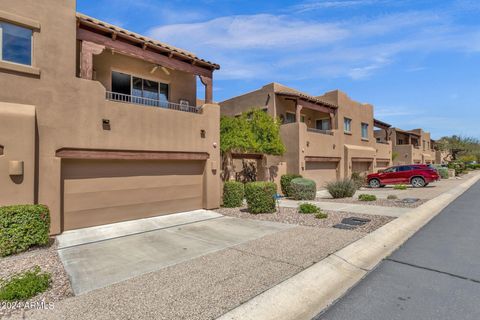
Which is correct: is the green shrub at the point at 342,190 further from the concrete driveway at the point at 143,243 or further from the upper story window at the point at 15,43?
the upper story window at the point at 15,43

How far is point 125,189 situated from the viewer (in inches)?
392

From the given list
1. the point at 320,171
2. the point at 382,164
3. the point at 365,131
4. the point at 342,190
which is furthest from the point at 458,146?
the point at 342,190

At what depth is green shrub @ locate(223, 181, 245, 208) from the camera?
1277 cm

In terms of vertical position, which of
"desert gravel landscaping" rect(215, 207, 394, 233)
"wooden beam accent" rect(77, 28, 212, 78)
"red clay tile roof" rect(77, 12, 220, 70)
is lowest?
"desert gravel landscaping" rect(215, 207, 394, 233)

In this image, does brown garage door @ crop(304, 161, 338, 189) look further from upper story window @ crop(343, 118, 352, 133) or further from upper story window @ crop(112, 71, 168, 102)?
upper story window @ crop(112, 71, 168, 102)

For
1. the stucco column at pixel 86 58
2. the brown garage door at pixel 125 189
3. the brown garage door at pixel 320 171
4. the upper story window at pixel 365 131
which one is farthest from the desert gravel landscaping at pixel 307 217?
the upper story window at pixel 365 131

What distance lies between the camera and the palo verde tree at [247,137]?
557 inches

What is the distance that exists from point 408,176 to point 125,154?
21.8 metres

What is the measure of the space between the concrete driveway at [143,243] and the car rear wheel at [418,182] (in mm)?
18195

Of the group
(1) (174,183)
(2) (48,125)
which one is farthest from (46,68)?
(1) (174,183)

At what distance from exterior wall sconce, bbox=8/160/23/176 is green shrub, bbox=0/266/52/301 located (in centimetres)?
331

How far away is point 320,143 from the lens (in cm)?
2075

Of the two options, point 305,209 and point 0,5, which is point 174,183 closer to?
point 305,209

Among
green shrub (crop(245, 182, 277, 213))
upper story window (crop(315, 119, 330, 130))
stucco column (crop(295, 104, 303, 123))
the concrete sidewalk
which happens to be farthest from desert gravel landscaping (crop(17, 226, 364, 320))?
upper story window (crop(315, 119, 330, 130))
